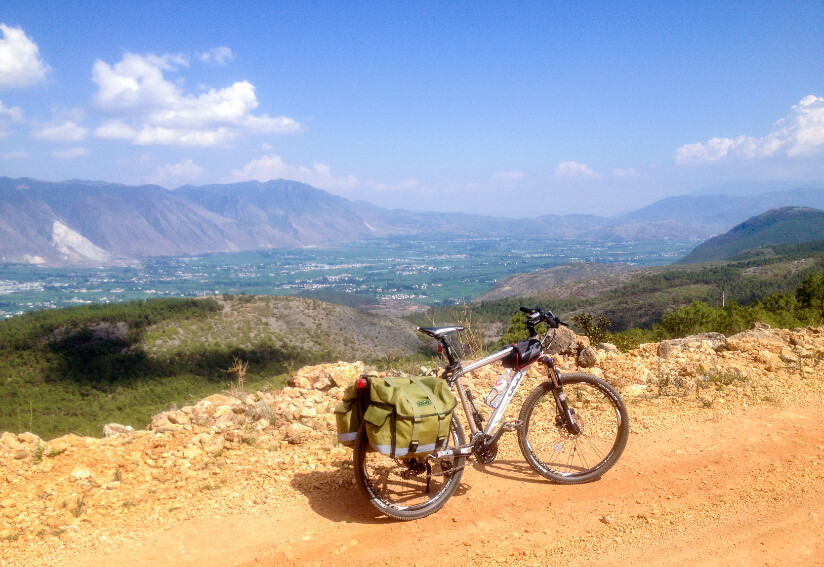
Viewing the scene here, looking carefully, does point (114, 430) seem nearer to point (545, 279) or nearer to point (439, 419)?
point (439, 419)

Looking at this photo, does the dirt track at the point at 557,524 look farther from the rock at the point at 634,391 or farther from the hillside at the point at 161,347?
the hillside at the point at 161,347

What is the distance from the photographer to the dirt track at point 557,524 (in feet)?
11.0

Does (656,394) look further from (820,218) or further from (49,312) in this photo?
(820,218)

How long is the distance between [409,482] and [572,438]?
148 cm

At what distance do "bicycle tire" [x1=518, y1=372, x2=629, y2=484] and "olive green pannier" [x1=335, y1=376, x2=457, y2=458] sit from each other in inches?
39.3

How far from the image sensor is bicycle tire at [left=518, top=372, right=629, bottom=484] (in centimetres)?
434

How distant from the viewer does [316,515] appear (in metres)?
3.90

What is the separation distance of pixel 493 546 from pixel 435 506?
1.77ft

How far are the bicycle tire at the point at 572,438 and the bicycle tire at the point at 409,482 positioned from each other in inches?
27.9

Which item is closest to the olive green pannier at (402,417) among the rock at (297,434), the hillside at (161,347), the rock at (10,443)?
the rock at (297,434)

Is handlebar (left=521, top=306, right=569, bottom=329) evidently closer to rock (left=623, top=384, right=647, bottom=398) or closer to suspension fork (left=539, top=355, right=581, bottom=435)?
suspension fork (left=539, top=355, right=581, bottom=435)

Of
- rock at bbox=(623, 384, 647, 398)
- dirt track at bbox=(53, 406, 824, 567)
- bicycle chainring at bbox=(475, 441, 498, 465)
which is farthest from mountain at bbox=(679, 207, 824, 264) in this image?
bicycle chainring at bbox=(475, 441, 498, 465)

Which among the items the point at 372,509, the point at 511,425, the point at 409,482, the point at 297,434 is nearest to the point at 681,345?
the point at 511,425

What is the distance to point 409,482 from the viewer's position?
14.0ft
